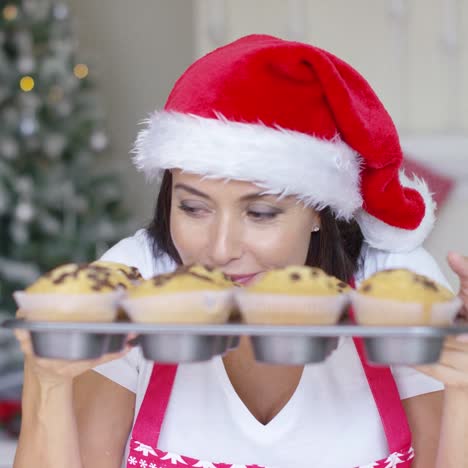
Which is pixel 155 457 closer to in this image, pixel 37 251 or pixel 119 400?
pixel 119 400

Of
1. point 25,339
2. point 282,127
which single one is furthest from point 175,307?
point 282,127

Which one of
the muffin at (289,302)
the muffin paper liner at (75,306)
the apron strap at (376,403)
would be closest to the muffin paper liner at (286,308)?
the muffin at (289,302)

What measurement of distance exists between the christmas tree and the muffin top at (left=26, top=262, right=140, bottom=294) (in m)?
2.59

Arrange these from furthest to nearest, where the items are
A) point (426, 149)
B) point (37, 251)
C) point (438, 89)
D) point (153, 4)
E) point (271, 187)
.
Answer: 1. point (153, 4)
2. point (37, 251)
3. point (438, 89)
4. point (426, 149)
5. point (271, 187)

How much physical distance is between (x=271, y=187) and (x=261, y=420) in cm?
44

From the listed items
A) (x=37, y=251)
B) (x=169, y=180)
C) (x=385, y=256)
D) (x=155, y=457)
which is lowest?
(x=37, y=251)

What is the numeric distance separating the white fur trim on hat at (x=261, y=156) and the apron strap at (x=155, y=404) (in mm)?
372

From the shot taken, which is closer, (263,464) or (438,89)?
(263,464)

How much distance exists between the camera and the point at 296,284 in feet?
3.47

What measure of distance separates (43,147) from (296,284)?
2.89m

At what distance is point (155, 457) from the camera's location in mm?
1496

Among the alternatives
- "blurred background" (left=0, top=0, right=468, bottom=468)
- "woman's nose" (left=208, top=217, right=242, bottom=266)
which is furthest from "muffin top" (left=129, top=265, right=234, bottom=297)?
"blurred background" (left=0, top=0, right=468, bottom=468)

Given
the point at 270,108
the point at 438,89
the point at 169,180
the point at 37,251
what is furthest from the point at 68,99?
the point at 270,108

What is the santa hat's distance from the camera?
1388 mm
